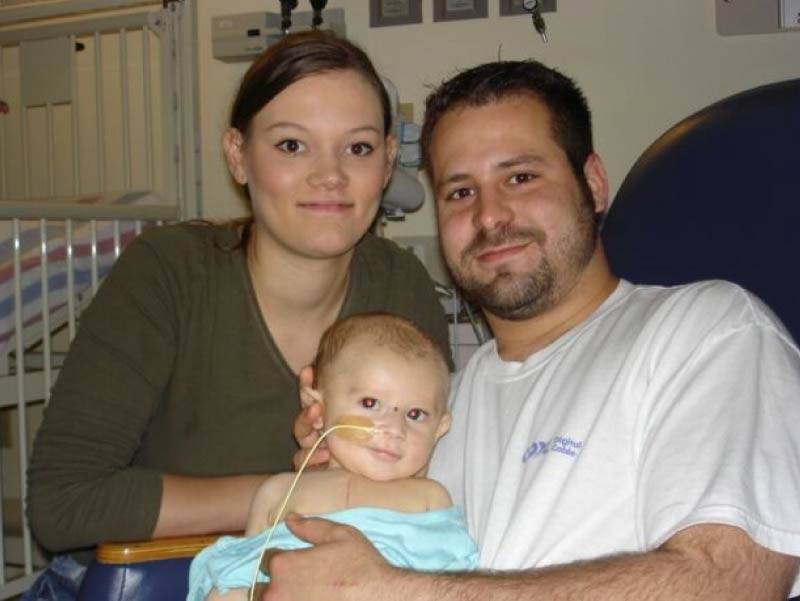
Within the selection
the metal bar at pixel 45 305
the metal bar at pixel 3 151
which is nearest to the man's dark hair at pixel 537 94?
the metal bar at pixel 45 305

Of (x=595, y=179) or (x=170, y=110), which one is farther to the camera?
(x=170, y=110)

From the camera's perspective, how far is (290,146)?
155 centimetres

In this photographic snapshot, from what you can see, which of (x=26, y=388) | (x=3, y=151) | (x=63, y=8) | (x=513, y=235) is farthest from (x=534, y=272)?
(x=3, y=151)

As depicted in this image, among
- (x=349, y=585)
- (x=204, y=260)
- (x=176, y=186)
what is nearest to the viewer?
(x=349, y=585)

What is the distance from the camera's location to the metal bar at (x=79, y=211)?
2.14 meters

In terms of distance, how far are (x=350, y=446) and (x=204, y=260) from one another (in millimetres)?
593

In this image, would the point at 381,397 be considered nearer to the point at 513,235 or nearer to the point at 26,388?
the point at 513,235

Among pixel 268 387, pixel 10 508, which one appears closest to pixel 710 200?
pixel 268 387

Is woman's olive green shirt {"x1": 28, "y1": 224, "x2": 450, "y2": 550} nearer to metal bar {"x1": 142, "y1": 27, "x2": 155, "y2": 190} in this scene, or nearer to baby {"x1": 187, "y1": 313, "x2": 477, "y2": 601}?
baby {"x1": 187, "y1": 313, "x2": 477, "y2": 601}

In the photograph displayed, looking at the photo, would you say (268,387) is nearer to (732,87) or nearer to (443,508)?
(443,508)

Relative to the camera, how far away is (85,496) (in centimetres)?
139

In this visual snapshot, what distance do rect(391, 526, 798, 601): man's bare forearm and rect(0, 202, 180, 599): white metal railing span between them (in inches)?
65.9

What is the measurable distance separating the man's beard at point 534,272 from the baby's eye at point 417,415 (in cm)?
26

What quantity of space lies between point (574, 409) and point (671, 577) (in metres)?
0.32
